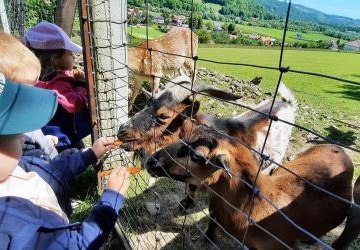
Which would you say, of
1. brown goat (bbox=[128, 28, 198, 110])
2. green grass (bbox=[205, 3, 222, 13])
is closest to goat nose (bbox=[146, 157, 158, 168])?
green grass (bbox=[205, 3, 222, 13])

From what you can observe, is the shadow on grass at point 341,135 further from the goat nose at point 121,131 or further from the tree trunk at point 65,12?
the tree trunk at point 65,12

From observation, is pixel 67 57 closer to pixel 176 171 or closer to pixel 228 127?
pixel 176 171

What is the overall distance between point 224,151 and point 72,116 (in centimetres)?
165

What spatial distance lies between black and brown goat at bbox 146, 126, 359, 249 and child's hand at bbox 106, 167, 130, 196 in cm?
61

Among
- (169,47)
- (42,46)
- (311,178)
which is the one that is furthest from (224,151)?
(169,47)

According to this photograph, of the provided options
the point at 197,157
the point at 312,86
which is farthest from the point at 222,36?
the point at 197,157

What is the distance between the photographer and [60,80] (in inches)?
138

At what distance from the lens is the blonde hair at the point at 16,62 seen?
64.6 inches

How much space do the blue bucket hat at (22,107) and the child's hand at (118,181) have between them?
61 cm

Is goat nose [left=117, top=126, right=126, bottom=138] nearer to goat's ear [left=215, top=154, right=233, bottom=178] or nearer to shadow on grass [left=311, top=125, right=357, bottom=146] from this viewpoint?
goat's ear [left=215, top=154, right=233, bottom=178]

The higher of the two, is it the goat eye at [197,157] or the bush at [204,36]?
the goat eye at [197,157]

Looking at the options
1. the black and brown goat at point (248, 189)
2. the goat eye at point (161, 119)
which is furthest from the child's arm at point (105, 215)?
the goat eye at point (161, 119)

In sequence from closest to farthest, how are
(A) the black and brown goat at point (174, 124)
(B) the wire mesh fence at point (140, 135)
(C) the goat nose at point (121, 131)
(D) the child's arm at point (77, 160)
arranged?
(D) the child's arm at point (77, 160) < (B) the wire mesh fence at point (140, 135) < (C) the goat nose at point (121, 131) < (A) the black and brown goat at point (174, 124)

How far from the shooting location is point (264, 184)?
2916 millimetres
